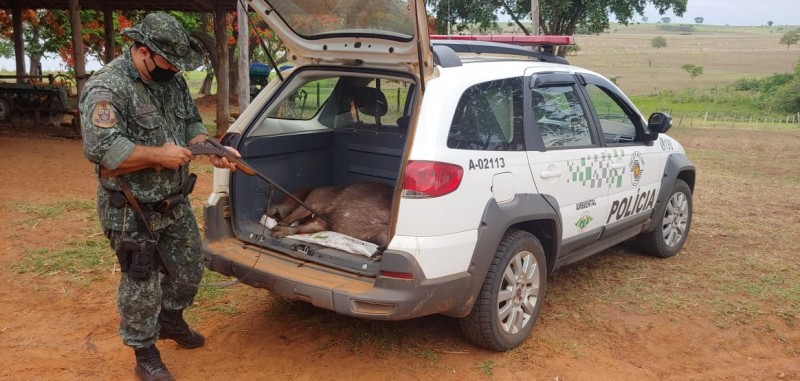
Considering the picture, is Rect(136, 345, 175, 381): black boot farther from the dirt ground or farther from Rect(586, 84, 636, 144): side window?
Rect(586, 84, 636, 144): side window

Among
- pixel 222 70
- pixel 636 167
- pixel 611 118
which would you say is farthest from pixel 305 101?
pixel 222 70

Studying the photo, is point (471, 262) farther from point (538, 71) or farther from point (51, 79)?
point (51, 79)

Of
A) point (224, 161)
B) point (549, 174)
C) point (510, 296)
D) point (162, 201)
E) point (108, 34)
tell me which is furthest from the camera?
point (108, 34)

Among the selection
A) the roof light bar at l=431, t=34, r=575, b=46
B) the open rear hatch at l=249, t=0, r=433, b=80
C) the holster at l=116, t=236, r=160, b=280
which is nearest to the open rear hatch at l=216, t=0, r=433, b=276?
the open rear hatch at l=249, t=0, r=433, b=80

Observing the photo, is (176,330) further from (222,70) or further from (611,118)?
(222,70)

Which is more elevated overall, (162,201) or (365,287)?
(162,201)

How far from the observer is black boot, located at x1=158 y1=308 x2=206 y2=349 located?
11.7 feet

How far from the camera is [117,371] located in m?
3.42

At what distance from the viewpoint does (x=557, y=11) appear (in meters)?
17.9

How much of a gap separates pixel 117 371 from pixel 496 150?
2.28 m

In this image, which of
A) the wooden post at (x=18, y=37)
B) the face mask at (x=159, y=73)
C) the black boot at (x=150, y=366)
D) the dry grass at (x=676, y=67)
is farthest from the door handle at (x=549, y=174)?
the dry grass at (x=676, y=67)

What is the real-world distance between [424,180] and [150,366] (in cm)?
163

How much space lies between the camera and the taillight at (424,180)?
3.12m

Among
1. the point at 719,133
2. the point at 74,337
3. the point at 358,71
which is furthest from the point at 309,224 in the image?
the point at 719,133
